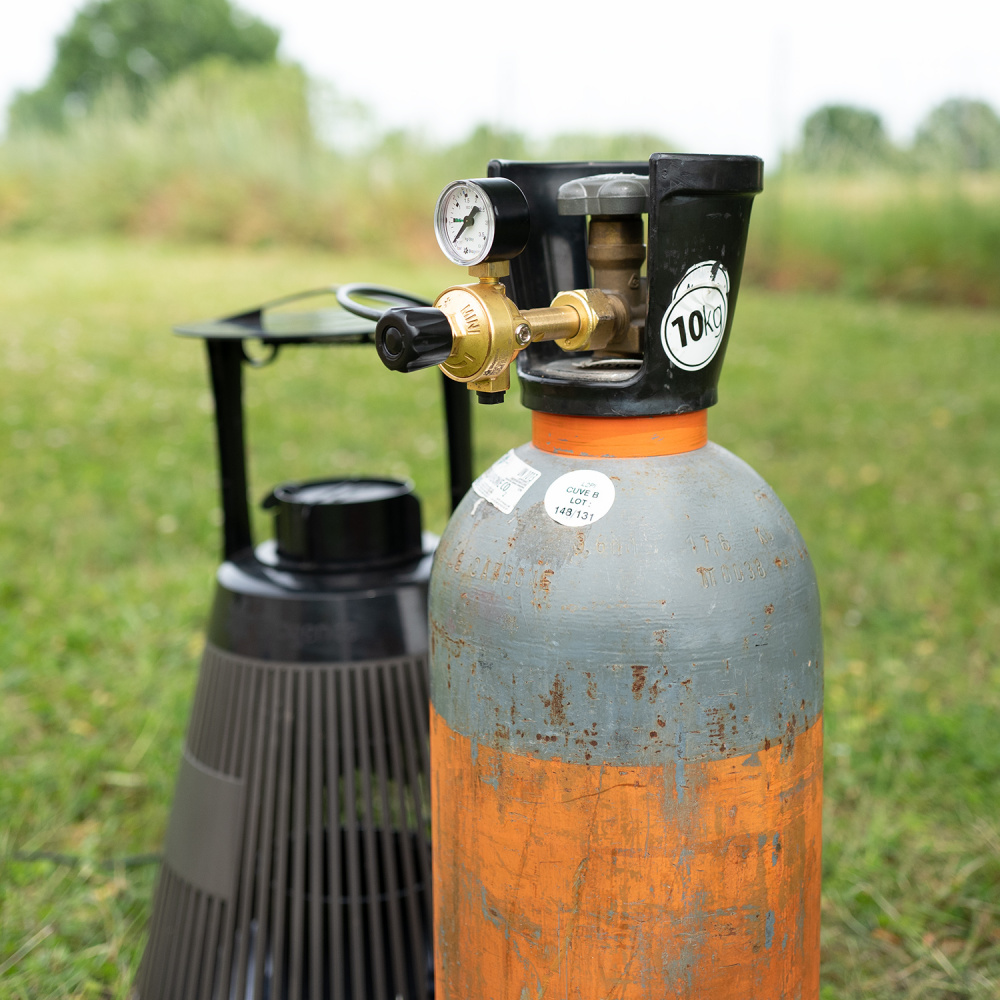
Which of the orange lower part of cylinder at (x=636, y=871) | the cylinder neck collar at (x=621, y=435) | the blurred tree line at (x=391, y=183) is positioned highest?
the blurred tree line at (x=391, y=183)

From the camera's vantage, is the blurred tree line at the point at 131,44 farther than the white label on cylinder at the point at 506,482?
Yes

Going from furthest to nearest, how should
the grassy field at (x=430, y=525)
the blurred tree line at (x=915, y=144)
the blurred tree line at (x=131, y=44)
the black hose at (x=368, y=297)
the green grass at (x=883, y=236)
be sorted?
1. the blurred tree line at (x=131, y=44)
2. the blurred tree line at (x=915, y=144)
3. the green grass at (x=883, y=236)
4. the grassy field at (x=430, y=525)
5. the black hose at (x=368, y=297)

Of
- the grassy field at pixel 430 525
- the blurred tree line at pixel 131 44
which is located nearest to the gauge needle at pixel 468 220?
the grassy field at pixel 430 525

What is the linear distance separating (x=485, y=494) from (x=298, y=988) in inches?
30.0

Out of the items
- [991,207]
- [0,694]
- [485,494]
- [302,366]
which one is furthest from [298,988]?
[991,207]

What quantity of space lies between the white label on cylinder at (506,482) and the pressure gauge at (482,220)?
0.23 meters

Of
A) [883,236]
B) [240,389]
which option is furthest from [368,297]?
[883,236]

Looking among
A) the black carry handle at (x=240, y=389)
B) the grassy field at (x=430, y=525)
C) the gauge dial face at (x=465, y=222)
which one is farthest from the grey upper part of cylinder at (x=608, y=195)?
the grassy field at (x=430, y=525)

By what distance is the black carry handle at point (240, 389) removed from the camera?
1.52 meters

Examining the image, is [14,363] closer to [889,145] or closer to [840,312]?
[840,312]

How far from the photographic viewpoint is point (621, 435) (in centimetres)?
109

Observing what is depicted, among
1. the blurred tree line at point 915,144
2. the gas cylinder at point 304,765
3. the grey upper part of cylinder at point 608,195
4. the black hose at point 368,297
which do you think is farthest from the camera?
the blurred tree line at point 915,144

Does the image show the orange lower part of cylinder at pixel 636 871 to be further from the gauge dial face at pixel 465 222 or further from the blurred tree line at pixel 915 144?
the blurred tree line at pixel 915 144

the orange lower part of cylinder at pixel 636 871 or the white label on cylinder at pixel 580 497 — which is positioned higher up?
the white label on cylinder at pixel 580 497
